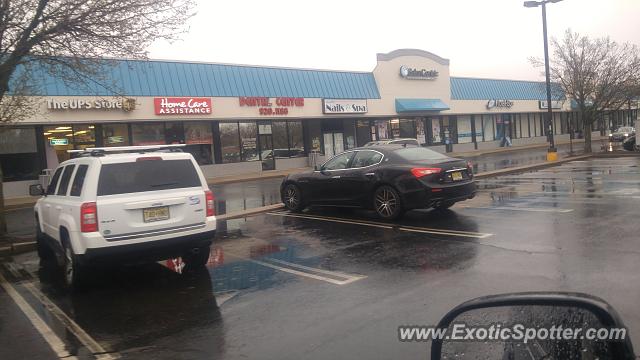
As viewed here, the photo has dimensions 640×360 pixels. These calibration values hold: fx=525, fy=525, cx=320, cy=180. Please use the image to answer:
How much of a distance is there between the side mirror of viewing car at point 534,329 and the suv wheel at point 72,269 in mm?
5614

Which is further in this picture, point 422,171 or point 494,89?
point 494,89

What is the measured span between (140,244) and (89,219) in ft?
2.20

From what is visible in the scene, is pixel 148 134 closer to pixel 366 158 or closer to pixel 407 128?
pixel 366 158

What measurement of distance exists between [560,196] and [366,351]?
31.7 feet

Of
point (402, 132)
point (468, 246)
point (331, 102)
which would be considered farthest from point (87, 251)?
point (402, 132)

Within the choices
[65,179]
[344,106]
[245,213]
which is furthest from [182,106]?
[65,179]

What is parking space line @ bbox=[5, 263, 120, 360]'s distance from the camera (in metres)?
4.56

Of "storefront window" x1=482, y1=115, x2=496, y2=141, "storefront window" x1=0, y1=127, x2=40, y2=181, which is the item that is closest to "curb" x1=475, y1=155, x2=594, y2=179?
"storefront window" x1=0, y1=127, x2=40, y2=181

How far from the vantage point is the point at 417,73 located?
38031mm

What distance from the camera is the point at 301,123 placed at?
33.9 meters

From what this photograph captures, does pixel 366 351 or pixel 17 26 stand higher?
pixel 17 26

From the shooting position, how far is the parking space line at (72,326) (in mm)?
4562

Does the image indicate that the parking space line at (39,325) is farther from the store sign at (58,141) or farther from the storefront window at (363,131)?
the storefront window at (363,131)

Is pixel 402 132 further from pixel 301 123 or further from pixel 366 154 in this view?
pixel 366 154
